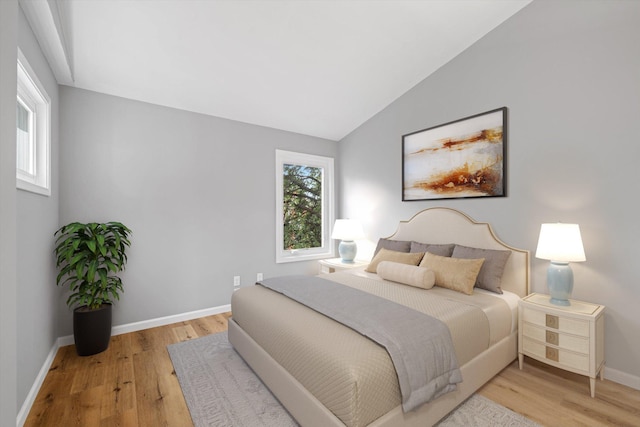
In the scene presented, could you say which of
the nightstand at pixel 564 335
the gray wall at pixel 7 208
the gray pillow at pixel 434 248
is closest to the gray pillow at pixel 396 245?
the gray pillow at pixel 434 248

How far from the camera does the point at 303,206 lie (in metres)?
4.48

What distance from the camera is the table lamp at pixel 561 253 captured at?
83.0 inches

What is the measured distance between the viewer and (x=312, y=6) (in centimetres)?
232

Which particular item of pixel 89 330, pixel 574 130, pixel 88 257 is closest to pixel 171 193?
pixel 88 257

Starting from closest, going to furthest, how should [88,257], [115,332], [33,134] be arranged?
1. [33,134]
2. [88,257]
3. [115,332]

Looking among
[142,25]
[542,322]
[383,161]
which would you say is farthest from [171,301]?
[542,322]

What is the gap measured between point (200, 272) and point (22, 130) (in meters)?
2.02

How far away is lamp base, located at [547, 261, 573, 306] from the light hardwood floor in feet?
1.97

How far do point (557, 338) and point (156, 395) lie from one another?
290 centimetres

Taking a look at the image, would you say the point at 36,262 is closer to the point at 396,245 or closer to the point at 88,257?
the point at 88,257

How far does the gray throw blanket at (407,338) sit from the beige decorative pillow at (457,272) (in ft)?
2.59

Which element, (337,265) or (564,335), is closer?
(564,335)

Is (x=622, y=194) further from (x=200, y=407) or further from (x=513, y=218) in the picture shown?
(x=200, y=407)

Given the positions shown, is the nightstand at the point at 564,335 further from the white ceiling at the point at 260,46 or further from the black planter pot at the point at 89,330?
the black planter pot at the point at 89,330
